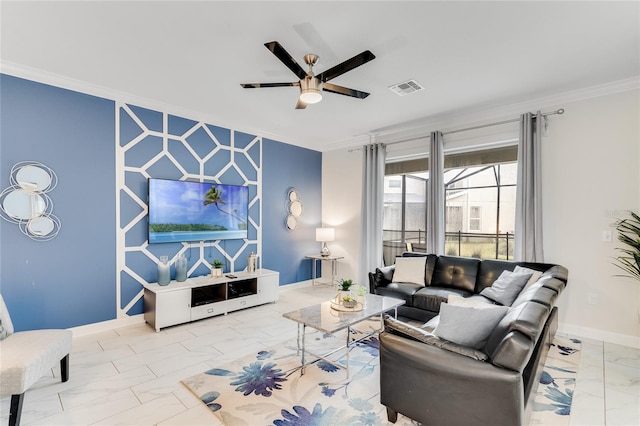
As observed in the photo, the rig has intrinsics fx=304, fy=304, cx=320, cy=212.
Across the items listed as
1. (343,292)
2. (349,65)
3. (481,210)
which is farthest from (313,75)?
(481,210)

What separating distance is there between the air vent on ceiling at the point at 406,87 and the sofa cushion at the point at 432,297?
7.85 ft

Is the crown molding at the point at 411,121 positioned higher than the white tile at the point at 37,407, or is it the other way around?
the crown molding at the point at 411,121

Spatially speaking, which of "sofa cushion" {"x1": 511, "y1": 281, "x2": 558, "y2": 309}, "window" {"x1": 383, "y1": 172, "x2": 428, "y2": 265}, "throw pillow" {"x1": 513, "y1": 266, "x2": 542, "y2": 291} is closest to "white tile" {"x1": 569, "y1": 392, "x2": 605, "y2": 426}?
"sofa cushion" {"x1": 511, "y1": 281, "x2": 558, "y2": 309}

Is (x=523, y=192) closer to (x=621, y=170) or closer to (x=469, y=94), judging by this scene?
(x=621, y=170)

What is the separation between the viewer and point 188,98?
12.5 ft

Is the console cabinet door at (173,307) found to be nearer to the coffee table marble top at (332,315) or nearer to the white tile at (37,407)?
the white tile at (37,407)

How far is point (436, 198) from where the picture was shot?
4414 mm

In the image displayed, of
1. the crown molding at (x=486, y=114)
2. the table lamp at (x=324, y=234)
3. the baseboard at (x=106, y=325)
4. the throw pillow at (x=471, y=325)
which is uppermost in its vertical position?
the crown molding at (x=486, y=114)

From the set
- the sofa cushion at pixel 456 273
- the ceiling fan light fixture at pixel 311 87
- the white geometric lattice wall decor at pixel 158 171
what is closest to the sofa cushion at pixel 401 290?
the sofa cushion at pixel 456 273

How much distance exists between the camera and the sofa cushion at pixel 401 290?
3754 millimetres

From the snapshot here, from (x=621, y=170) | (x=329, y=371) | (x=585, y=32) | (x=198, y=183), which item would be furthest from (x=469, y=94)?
(x=198, y=183)

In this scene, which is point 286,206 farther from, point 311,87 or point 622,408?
point 622,408

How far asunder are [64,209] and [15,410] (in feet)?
6.97

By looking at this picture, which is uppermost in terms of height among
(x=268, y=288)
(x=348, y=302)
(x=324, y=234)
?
(x=324, y=234)
